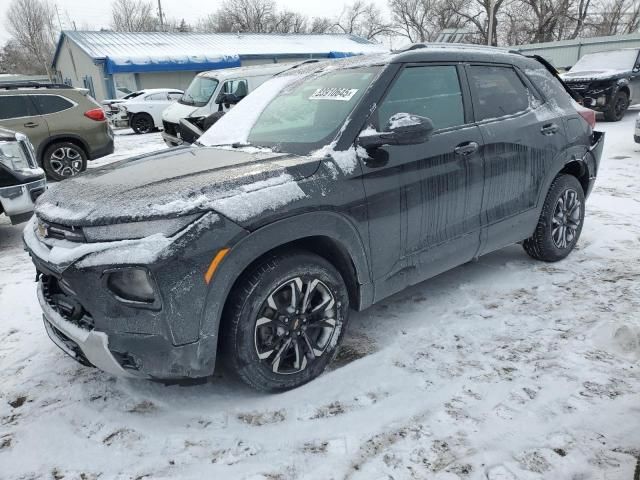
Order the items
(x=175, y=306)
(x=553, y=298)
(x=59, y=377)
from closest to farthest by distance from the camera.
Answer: (x=175, y=306)
(x=59, y=377)
(x=553, y=298)

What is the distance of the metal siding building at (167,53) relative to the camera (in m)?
26.3

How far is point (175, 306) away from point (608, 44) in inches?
1212

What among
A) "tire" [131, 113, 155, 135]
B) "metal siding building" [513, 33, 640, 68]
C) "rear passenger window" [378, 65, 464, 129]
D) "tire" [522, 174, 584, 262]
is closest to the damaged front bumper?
"rear passenger window" [378, 65, 464, 129]

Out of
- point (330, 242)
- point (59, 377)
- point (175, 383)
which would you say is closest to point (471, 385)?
point (330, 242)

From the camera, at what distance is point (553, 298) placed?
12.0 feet

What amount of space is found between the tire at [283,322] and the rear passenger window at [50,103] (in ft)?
27.4

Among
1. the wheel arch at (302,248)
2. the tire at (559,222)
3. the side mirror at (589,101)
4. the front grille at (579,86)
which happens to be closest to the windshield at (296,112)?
the wheel arch at (302,248)

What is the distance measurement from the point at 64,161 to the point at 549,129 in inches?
333

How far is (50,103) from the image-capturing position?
29.6 feet

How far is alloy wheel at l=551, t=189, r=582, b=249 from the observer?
13.6ft

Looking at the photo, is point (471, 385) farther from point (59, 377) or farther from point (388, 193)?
point (59, 377)

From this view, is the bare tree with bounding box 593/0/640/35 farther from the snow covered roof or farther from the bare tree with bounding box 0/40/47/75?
the bare tree with bounding box 0/40/47/75

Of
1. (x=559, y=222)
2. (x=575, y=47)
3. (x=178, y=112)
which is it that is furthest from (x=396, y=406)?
(x=575, y=47)

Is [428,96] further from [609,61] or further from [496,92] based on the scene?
[609,61]
